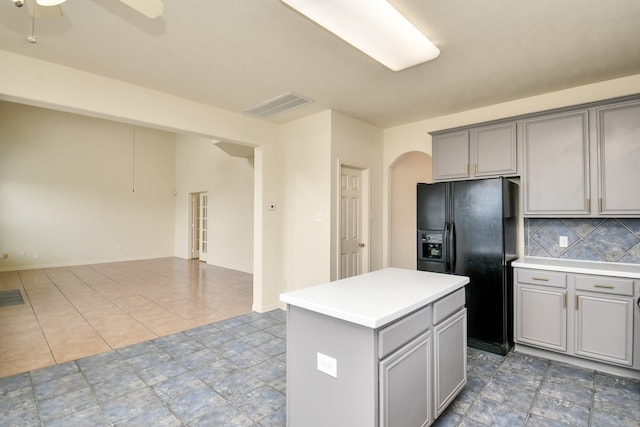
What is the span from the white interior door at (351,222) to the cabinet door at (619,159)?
2.68 meters

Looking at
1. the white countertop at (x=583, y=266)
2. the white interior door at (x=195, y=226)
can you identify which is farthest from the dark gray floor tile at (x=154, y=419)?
the white interior door at (x=195, y=226)

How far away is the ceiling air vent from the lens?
146 inches

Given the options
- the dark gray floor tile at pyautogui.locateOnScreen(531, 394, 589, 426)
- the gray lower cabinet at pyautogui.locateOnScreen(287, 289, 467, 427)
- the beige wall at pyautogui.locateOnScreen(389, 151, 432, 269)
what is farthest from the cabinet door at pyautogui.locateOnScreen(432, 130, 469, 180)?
the dark gray floor tile at pyautogui.locateOnScreen(531, 394, 589, 426)

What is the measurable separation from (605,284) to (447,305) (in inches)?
67.9

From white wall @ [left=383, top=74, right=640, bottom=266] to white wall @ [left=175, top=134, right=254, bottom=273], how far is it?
3.67 meters

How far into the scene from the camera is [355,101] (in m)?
3.82

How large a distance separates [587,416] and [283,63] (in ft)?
11.9

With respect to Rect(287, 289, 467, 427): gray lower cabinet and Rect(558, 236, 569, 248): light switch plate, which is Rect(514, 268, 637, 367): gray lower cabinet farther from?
Rect(287, 289, 467, 427): gray lower cabinet

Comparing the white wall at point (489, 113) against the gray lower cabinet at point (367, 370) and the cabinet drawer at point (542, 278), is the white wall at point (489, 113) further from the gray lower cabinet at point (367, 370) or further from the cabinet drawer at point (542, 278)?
the gray lower cabinet at point (367, 370)

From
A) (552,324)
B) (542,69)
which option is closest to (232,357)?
(552,324)

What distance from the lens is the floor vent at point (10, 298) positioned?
188 inches

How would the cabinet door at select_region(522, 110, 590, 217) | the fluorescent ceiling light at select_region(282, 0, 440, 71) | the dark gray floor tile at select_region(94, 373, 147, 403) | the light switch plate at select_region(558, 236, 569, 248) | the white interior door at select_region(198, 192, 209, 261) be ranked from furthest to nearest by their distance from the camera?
the white interior door at select_region(198, 192, 209, 261) → the light switch plate at select_region(558, 236, 569, 248) → the cabinet door at select_region(522, 110, 590, 217) → the dark gray floor tile at select_region(94, 373, 147, 403) → the fluorescent ceiling light at select_region(282, 0, 440, 71)

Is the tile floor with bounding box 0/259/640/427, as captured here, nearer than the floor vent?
Yes

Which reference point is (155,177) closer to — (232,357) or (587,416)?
(232,357)
